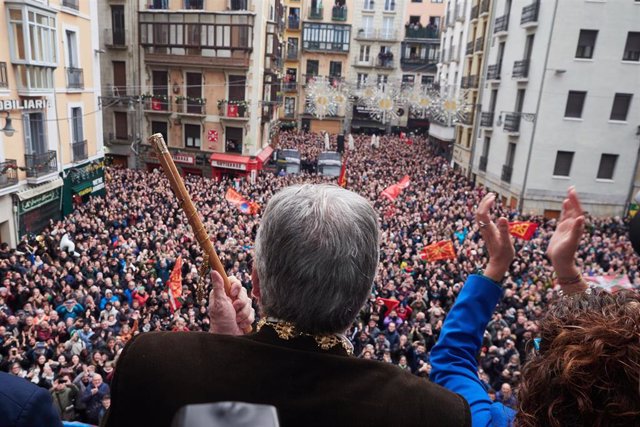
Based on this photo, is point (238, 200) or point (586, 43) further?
point (586, 43)

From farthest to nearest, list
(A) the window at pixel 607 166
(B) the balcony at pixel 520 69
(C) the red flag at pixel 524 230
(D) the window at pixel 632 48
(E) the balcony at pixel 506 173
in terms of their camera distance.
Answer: (E) the balcony at pixel 506 173 → (B) the balcony at pixel 520 69 → (A) the window at pixel 607 166 → (D) the window at pixel 632 48 → (C) the red flag at pixel 524 230

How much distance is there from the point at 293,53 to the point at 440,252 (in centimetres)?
4203

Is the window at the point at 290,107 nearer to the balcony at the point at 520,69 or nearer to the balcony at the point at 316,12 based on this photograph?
the balcony at the point at 316,12

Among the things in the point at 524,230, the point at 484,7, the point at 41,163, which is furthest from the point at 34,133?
the point at 484,7

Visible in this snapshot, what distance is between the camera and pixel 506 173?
2639 centimetres

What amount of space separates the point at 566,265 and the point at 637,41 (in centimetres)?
2510

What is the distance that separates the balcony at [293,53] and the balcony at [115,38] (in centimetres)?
2423

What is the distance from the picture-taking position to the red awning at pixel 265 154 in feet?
100

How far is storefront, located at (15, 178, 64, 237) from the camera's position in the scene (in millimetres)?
15992

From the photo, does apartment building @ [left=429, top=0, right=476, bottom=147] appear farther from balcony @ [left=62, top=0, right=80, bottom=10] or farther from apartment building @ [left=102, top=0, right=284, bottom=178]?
balcony @ [left=62, top=0, right=80, bottom=10]

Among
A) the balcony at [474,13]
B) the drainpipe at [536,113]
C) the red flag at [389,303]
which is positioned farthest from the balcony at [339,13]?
the red flag at [389,303]

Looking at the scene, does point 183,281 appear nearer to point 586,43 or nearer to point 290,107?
point 586,43

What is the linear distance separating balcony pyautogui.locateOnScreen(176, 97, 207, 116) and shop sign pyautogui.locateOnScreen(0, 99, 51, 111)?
38.7 feet

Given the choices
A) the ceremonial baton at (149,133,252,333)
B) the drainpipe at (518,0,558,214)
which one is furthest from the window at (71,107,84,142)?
the drainpipe at (518,0,558,214)
